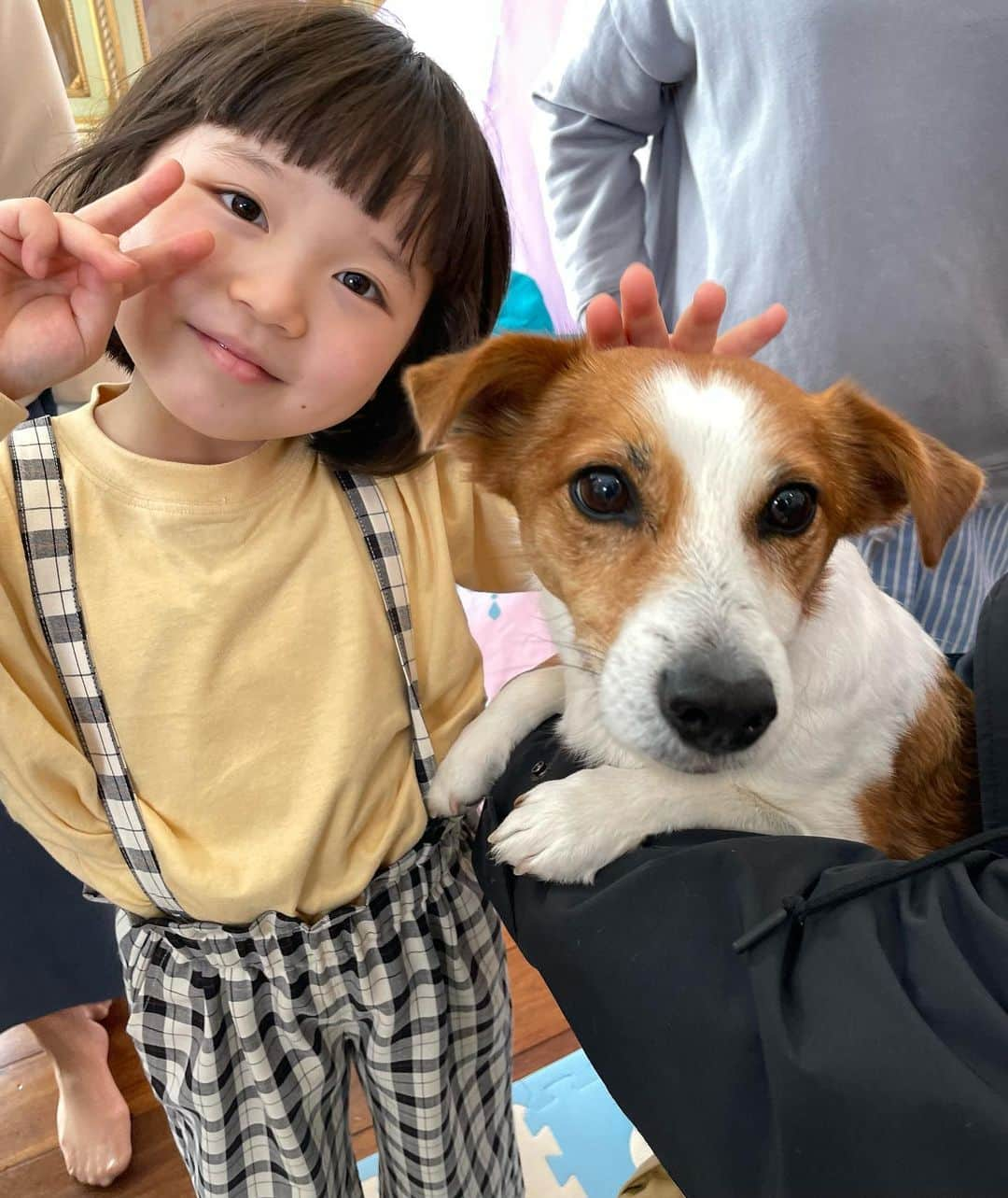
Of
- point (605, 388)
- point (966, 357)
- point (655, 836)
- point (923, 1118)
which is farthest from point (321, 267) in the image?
point (966, 357)

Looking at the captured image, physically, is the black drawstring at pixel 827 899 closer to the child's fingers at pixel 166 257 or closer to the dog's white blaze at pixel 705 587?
the dog's white blaze at pixel 705 587

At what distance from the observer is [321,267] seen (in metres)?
0.76

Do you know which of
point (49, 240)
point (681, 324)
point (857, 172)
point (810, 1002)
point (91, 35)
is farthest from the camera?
point (91, 35)

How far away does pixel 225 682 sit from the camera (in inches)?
32.5

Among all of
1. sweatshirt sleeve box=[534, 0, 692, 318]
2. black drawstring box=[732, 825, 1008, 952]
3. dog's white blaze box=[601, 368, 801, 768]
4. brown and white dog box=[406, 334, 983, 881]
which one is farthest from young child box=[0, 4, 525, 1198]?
sweatshirt sleeve box=[534, 0, 692, 318]

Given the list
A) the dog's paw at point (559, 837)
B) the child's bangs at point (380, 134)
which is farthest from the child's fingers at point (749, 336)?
the dog's paw at point (559, 837)

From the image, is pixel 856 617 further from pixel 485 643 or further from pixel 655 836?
pixel 485 643

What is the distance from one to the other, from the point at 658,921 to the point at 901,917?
0.54 feet

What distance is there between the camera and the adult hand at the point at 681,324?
0.99m

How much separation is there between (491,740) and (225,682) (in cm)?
29

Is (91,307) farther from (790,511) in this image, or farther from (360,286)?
(790,511)

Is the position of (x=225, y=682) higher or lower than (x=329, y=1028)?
higher

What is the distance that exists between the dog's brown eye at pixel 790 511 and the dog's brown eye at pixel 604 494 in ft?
0.44

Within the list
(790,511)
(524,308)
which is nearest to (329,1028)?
(790,511)
